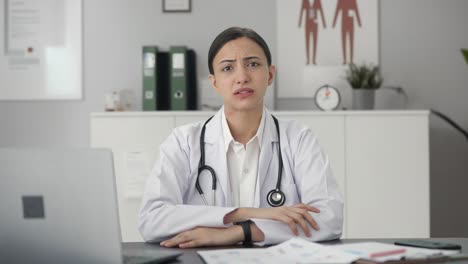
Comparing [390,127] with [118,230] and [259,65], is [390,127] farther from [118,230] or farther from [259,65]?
[118,230]

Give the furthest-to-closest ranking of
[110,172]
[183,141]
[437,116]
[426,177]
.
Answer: [437,116], [426,177], [183,141], [110,172]

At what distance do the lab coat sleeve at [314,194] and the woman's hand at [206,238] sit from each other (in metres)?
0.07

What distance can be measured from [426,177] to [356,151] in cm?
45

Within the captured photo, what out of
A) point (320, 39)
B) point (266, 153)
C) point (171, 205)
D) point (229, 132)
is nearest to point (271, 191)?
point (266, 153)

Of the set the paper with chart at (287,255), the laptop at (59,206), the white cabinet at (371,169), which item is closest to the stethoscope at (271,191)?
the paper with chart at (287,255)

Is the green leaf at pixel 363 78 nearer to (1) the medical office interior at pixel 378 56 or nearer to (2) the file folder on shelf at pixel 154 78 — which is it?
(1) the medical office interior at pixel 378 56

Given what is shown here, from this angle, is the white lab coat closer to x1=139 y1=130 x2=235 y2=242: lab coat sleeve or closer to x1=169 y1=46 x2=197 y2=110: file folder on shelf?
x1=139 y1=130 x2=235 y2=242: lab coat sleeve

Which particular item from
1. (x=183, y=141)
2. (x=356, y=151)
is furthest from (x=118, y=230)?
(x=356, y=151)

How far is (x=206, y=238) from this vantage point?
175cm

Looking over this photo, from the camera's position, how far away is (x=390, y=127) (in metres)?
3.89

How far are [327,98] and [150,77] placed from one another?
1.14 metres

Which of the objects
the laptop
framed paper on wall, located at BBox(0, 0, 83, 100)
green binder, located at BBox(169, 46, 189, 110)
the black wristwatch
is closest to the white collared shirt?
the black wristwatch

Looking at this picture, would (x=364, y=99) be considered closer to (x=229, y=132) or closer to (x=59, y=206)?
(x=229, y=132)

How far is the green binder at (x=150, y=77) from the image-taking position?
13.2ft
